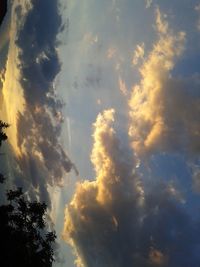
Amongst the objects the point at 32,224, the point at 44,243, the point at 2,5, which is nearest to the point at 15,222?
the point at 32,224

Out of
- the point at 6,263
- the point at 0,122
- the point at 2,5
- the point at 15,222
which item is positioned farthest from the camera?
the point at 2,5

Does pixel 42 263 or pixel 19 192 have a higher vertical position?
pixel 19 192

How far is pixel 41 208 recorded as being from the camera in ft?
107

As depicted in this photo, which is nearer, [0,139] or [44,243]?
[44,243]

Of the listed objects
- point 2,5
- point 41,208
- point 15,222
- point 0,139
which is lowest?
point 15,222

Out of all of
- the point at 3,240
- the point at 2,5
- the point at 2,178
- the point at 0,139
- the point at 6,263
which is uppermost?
the point at 2,5

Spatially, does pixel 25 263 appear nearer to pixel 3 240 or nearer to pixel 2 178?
pixel 3 240

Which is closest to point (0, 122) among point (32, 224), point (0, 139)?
point (0, 139)

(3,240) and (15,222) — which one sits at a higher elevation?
(15,222)

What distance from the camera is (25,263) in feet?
93.7

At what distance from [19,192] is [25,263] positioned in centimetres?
759

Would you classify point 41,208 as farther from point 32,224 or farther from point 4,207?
point 4,207

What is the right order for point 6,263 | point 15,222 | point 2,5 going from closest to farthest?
point 6,263 < point 15,222 < point 2,5

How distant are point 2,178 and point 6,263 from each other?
1112 cm
